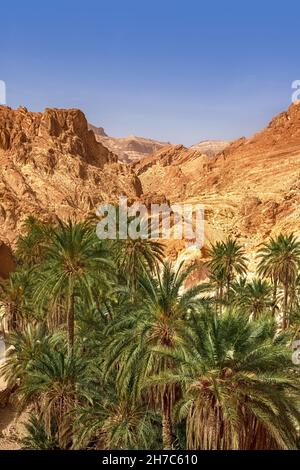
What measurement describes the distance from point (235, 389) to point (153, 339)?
4035 millimetres

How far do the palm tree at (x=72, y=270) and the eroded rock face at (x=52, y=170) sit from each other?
150ft

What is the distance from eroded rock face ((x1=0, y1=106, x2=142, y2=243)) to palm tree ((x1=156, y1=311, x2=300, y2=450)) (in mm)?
54858

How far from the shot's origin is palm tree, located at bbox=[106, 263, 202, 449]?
1549 centimetres

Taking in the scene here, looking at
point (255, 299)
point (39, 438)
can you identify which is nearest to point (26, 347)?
point (39, 438)

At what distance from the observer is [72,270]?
2070cm

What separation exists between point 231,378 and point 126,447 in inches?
207

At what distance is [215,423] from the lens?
12594 mm

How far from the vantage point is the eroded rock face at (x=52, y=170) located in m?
68.8

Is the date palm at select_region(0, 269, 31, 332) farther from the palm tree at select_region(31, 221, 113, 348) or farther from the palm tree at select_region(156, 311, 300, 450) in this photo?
the palm tree at select_region(156, 311, 300, 450)

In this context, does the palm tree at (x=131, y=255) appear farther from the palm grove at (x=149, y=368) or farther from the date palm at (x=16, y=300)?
the date palm at (x=16, y=300)

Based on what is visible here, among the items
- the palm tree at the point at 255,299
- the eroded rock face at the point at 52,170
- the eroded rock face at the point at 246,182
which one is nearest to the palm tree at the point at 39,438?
the palm tree at the point at 255,299

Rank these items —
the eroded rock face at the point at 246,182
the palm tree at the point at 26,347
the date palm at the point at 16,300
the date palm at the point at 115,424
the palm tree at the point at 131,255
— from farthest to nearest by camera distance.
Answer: the eroded rock face at the point at 246,182, the date palm at the point at 16,300, the palm tree at the point at 131,255, the palm tree at the point at 26,347, the date palm at the point at 115,424

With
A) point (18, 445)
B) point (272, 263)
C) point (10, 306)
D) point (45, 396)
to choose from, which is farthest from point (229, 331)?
point (10, 306)

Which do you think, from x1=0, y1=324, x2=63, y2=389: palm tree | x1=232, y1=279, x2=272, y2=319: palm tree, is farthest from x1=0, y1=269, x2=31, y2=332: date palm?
x1=232, y1=279, x2=272, y2=319: palm tree
